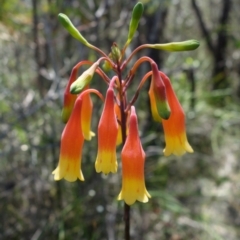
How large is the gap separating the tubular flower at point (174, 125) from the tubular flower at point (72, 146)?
13.0 inches

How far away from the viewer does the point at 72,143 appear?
1530 mm

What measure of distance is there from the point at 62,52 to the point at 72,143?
2.97 metres

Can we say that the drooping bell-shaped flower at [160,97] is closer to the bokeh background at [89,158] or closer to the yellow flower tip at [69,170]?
the yellow flower tip at [69,170]

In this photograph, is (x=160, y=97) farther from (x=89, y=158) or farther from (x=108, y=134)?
(x=89, y=158)

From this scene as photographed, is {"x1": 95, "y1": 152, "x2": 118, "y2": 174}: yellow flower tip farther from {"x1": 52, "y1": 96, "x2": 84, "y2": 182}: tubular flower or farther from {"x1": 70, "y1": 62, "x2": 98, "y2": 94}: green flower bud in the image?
{"x1": 70, "y1": 62, "x2": 98, "y2": 94}: green flower bud

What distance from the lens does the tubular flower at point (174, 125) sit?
1.58 metres

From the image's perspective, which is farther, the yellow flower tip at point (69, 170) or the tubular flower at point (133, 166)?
the yellow flower tip at point (69, 170)

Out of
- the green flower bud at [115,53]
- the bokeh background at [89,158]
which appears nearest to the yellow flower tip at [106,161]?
the green flower bud at [115,53]

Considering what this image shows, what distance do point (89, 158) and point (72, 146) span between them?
1791 millimetres

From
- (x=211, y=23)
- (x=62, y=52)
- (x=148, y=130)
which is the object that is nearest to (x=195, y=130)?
(x=148, y=130)

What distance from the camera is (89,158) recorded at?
130 inches

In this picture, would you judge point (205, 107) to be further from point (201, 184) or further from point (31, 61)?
point (31, 61)

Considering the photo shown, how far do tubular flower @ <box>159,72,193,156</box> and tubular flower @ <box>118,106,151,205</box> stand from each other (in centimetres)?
18

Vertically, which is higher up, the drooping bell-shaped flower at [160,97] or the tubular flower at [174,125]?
the drooping bell-shaped flower at [160,97]
